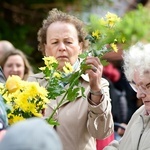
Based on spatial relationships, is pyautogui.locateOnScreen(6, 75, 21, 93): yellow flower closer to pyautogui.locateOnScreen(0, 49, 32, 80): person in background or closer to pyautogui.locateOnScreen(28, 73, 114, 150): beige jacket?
pyautogui.locateOnScreen(28, 73, 114, 150): beige jacket

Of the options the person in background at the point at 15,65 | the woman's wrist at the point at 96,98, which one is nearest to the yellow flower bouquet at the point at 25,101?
the woman's wrist at the point at 96,98

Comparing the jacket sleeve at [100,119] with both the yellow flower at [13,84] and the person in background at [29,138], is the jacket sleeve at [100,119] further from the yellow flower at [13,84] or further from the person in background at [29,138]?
the person in background at [29,138]

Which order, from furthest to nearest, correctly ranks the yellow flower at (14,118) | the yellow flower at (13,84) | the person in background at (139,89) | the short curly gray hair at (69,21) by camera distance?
the short curly gray hair at (69,21) < the person in background at (139,89) < the yellow flower at (13,84) < the yellow flower at (14,118)

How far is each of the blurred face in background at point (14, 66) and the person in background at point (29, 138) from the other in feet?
14.5

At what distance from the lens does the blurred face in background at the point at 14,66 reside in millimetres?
6574

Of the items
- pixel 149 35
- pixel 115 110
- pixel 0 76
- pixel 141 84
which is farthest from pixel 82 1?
pixel 149 35

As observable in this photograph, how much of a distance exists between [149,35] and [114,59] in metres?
7.70

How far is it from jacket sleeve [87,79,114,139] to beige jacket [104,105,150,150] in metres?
0.12

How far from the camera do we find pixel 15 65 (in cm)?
665

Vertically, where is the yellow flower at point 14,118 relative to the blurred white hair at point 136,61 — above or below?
below

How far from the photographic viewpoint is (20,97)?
354 cm

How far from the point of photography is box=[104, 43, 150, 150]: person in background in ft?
12.8

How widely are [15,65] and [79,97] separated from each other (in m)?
2.42

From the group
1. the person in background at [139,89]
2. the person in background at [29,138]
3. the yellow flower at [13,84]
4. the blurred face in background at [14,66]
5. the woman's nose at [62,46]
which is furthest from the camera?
the blurred face in background at [14,66]
